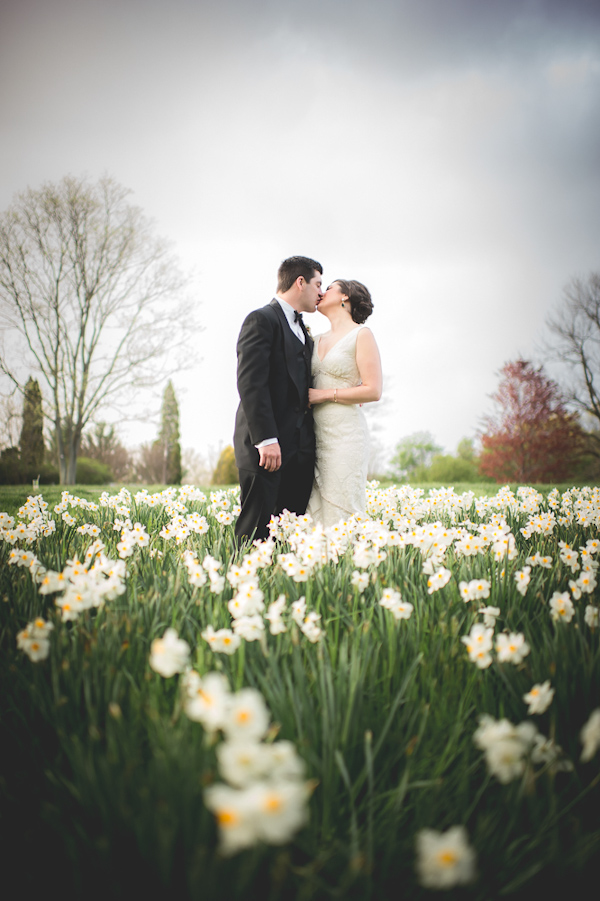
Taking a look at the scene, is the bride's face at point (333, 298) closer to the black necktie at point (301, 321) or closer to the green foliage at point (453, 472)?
the black necktie at point (301, 321)

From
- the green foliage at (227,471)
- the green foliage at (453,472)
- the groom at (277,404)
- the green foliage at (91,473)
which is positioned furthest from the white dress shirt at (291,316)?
the green foliage at (453,472)

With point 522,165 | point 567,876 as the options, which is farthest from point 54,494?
point 522,165

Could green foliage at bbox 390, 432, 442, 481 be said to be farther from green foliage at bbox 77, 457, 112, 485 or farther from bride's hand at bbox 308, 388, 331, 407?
bride's hand at bbox 308, 388, 331, 407

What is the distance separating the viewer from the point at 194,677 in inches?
44.3

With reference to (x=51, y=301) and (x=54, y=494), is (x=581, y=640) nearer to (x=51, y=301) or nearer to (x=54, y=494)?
(x=54, y=494)

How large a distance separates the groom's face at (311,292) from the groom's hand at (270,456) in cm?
137

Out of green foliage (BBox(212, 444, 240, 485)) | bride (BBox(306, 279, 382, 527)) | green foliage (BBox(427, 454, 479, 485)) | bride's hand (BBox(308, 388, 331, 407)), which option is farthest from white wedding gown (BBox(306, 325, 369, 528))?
green foliage (BBox(427, 454, 479, 485))

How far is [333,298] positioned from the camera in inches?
159

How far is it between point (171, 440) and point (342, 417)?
77.1ft

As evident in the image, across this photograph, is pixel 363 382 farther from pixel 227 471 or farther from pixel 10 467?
pixel 227 471

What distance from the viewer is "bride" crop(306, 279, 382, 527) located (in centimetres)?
373

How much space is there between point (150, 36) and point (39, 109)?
15564mm

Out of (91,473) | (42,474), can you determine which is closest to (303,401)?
(42,474)

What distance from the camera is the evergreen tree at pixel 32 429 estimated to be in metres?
15.1
